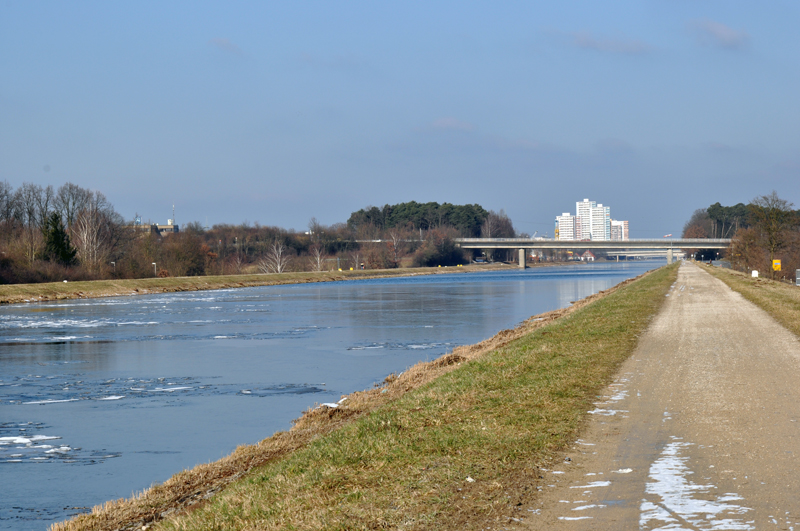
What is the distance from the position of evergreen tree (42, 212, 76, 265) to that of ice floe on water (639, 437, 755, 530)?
74.9 metres

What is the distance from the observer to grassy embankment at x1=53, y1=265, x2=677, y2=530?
5.85m

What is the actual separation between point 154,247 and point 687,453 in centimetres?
9170

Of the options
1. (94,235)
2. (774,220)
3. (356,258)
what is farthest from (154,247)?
(774,220)

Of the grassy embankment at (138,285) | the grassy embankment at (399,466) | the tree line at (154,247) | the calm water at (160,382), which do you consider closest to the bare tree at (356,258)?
the tree line at (154,247)

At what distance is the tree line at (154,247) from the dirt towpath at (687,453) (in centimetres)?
6504

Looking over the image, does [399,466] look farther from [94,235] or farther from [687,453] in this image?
[94,235]

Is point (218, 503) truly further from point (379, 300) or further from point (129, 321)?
point (379, 300)

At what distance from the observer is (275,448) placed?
9.47 meters

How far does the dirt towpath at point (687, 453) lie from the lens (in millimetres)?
5531

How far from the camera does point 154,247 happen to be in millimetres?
92375

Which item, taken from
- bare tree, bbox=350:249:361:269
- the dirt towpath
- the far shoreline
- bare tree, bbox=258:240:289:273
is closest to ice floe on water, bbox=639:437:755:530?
the dirt towpath

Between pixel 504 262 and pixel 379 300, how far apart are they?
125 meters

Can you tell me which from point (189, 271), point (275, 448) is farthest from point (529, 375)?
point (189, 271)

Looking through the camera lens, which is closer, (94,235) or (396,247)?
(94,235)
